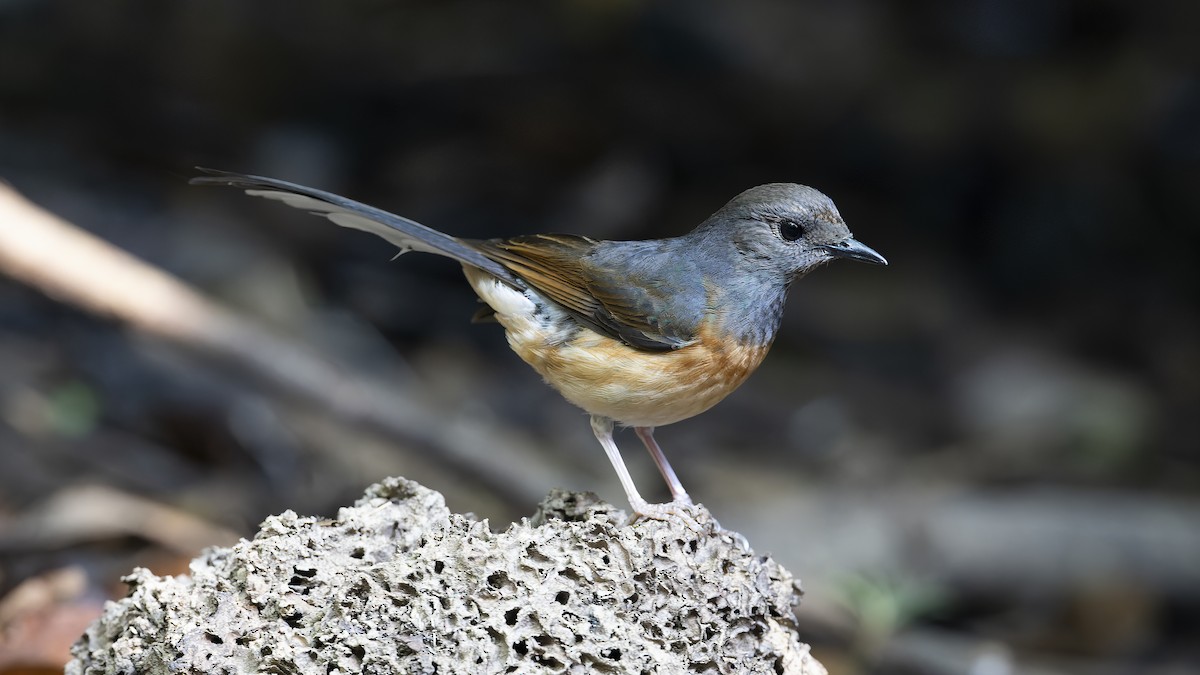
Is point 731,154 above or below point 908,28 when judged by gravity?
below

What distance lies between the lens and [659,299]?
4.03 meters

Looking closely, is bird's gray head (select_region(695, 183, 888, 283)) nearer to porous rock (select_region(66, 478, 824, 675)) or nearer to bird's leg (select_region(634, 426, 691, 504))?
bird's leg (select_region(634, 426, 691, 504))

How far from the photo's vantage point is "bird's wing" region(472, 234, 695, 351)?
13.0 ft

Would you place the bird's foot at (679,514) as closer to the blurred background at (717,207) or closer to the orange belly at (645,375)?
the orange belly at (645,375)

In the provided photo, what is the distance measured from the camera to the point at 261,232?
329 inches

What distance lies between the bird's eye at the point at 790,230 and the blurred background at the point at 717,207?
2.90m

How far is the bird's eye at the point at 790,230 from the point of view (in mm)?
3953

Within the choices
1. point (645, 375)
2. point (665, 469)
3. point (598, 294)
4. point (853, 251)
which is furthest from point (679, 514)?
point (853, 251)

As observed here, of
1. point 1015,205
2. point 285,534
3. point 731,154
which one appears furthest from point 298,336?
point 1015,205

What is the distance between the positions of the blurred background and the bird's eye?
2.90 meters

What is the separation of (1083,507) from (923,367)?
1834 millimetres

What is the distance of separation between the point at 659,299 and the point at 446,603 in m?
1.47

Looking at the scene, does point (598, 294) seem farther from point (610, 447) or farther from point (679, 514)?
point (679, 514)

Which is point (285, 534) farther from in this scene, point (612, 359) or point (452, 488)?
point (452, 488)
